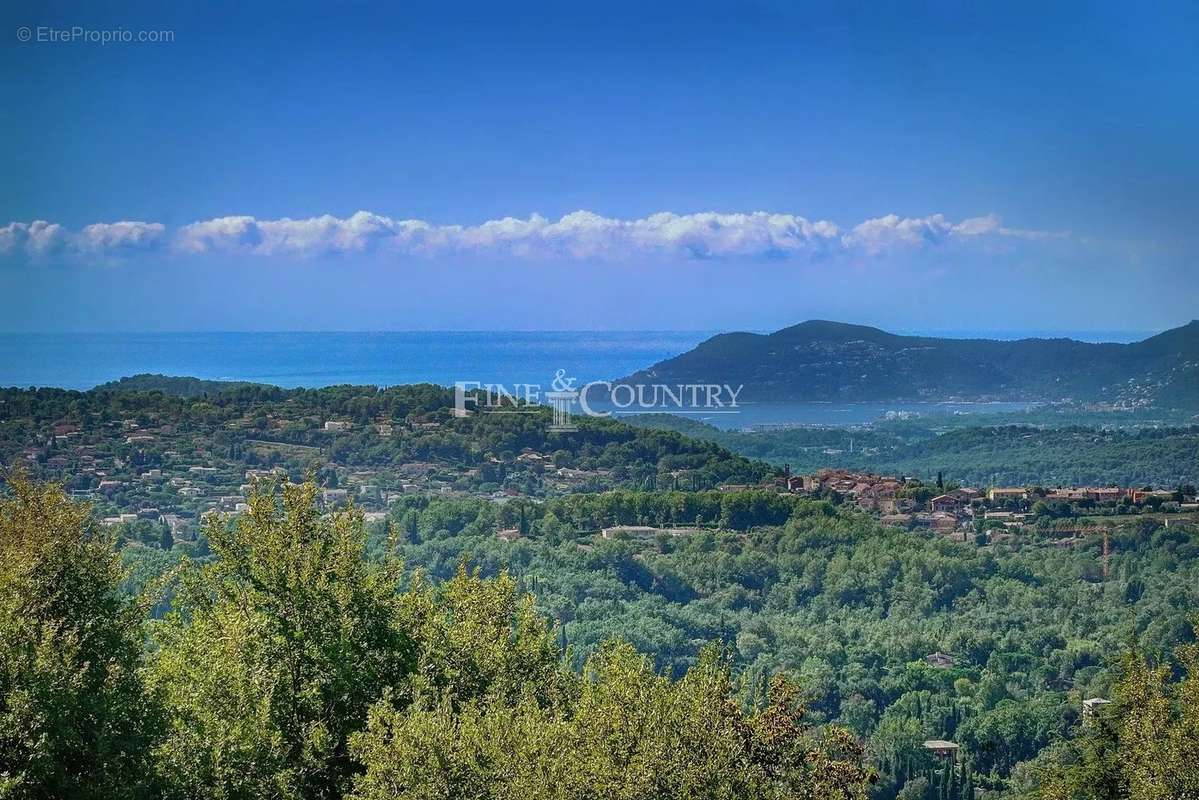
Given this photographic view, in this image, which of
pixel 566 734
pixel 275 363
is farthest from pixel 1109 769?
pixel 275 363

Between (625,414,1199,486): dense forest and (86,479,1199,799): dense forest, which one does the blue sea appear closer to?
(625,414,1199,486): dense forest

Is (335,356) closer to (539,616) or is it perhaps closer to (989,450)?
(989,450)

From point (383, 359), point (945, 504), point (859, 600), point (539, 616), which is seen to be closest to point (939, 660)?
point (859, 600)

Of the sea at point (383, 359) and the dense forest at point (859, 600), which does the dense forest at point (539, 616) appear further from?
the sea at point (383, 359)

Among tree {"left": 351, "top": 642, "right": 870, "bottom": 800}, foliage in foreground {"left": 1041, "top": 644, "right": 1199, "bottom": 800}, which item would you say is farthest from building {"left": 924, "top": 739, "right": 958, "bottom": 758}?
tree {"left": 351, "top": 642, "right": 870, "bottom": 800}

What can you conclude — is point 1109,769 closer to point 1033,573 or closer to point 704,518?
point 1033,573

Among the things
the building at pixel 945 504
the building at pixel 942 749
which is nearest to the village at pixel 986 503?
the building at pixel 945 504
